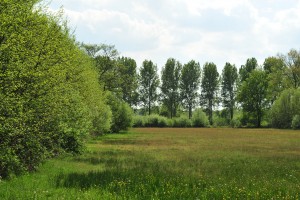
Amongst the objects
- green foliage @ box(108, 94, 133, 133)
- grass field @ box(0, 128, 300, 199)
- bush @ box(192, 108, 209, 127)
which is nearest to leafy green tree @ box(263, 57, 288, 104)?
bush @ box(192, 108, 209, 127)

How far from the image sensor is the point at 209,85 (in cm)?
11925

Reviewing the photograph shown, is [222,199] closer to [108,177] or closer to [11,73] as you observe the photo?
[108,177]

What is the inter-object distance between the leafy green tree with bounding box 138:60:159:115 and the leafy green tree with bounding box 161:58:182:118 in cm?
327

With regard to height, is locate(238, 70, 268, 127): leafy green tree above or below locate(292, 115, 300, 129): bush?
above

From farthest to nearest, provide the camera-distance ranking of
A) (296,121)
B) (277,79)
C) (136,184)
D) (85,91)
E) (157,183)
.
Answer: (277,79), (296,121), (85,91), (157,183), (136,184)

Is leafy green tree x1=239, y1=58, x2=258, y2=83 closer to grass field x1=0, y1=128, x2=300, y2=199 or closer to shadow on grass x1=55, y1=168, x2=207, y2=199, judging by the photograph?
grass field x1=0, y1=128, x2=300, y2=199

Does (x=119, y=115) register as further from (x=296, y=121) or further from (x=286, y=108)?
(x=286, y=108)

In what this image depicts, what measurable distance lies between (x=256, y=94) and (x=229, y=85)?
17.1m

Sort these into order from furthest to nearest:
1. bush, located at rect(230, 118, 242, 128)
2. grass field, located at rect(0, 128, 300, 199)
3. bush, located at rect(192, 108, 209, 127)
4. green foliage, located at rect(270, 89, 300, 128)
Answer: bush, located at rect(230, 118, 242, 128), bush, located at rect(192, 108, 209, 127), green foliage, located at rect(270, 89, 300, 128), grass field, located at rect(0, 128, 300, 199)

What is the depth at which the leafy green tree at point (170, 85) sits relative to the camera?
118 m

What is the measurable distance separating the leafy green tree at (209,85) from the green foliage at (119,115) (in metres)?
61.1

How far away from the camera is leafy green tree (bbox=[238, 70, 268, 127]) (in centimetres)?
10000

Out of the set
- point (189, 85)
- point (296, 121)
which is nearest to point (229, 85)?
point (189, 85)

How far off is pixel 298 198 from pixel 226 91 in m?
109
